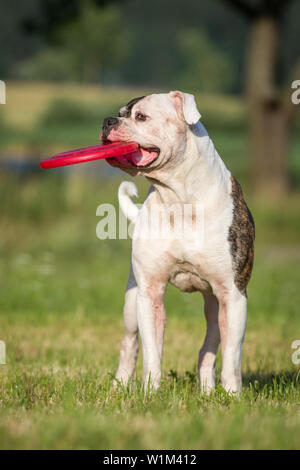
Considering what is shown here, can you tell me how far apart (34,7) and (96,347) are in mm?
11425

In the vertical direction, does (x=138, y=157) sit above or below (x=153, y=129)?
below

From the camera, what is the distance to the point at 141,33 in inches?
1702

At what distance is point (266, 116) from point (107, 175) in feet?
20.2

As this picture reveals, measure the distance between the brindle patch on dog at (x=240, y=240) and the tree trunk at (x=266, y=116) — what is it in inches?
501

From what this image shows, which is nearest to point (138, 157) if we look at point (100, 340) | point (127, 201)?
point (127, 201)

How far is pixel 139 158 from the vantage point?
4.42 m

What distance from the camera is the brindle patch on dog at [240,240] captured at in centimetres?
451

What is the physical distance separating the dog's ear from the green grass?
158cm

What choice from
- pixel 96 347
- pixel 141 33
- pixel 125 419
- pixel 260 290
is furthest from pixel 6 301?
pixel 141 33

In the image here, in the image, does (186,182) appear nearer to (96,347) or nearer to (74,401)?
(74,401)

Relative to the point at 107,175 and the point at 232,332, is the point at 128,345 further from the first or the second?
the point at 107,175
